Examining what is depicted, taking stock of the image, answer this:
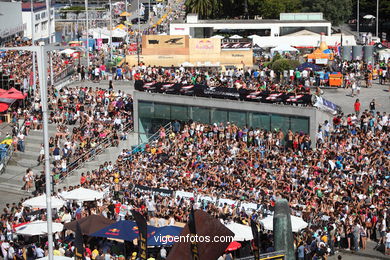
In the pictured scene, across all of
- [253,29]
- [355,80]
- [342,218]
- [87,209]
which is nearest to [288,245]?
[342,218]

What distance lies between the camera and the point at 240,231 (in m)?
29.1

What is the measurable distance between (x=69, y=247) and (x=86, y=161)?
1392cm

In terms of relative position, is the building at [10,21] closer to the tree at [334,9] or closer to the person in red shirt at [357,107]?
the tree at [334,9]

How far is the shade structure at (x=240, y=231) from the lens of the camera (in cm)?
2861

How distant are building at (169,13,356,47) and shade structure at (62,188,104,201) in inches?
1820

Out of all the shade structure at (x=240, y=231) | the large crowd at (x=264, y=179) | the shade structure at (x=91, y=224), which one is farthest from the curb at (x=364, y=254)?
the shade structure at (x=91, y=224)

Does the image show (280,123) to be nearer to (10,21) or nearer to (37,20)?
(10,21)

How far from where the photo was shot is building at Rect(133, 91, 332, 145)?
41719 mm

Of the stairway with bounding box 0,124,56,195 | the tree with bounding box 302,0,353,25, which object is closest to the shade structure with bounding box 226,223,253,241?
the stairway with bounding box 0,124,56,195

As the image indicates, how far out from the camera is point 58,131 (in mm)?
45750

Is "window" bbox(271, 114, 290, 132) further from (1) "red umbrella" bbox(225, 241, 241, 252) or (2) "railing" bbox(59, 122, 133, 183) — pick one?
(1) "red umbrella" bbox(225, 241, 241, 252)

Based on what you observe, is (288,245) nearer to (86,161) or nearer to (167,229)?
(167,229)

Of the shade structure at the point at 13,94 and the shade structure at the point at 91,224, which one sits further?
the shade structure at the point at 13,94

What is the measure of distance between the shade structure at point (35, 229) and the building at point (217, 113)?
1524 centimetres
